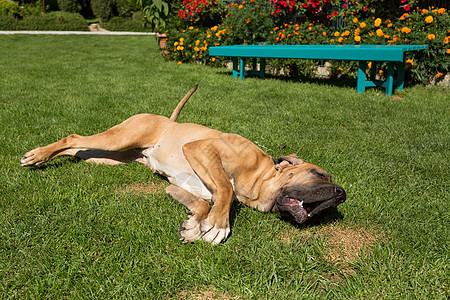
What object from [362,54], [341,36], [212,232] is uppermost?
[341,36]

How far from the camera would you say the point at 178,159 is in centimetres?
329

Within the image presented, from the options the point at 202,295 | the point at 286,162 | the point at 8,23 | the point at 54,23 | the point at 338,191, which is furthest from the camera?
the point at 54,23

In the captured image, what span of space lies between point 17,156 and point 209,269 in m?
2.82

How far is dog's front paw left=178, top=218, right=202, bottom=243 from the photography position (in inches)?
97.2

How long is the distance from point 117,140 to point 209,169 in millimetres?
1232

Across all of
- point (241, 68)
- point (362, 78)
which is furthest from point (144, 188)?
point (241, 68)

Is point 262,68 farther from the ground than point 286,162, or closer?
farther from the ground

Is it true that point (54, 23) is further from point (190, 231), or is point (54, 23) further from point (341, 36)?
point (190, 231)

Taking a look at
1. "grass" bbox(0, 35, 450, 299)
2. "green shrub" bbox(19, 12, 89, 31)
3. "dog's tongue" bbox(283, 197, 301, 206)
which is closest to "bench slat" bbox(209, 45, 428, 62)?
"grass" bbox(0, 35, 450, 299)

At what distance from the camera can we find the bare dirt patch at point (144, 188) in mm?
3260

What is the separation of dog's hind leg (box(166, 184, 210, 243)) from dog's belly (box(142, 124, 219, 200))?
0.24 m

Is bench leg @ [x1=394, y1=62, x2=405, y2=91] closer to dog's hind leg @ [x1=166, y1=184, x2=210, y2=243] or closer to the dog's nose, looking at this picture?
the dog's nose

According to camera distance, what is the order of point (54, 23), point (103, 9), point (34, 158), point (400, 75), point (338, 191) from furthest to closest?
point (103, 9), point (54, 23), point (400, 75), point (34, 158), point (338, 191)

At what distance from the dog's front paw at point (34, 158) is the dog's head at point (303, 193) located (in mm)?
2330
